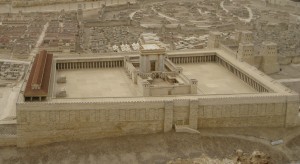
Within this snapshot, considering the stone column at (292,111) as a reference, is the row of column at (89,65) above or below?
above

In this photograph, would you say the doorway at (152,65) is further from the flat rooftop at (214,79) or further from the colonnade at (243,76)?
the colonnade at (243,76)

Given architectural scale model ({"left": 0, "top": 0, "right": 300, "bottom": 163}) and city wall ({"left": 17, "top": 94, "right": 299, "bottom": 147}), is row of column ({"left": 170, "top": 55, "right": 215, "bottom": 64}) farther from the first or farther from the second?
city wall ({"left": 17, "top": 94, "right": 299, "bottom": 147})

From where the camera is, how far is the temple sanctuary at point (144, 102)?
58.0 meters

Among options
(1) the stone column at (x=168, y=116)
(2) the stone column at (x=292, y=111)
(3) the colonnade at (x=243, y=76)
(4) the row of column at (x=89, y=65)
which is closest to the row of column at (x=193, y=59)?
(3) the colonnade at (x=243, y=76)

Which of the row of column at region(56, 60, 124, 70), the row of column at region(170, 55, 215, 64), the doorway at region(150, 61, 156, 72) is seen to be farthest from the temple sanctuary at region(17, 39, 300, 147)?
the row of column at region(170, 55, 215, 64)

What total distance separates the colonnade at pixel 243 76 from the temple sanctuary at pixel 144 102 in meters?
0.14

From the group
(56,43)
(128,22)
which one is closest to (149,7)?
(128,22)

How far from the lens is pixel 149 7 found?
166m

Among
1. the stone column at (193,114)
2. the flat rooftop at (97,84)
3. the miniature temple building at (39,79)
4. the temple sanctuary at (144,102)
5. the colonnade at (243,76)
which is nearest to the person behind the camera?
the miniature temple building at (39,79)

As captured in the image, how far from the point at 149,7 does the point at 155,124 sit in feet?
364

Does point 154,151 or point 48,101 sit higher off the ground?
point 48,101

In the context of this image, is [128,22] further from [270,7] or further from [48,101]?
[48,101]

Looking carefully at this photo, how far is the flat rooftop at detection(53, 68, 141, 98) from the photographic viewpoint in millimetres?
64875

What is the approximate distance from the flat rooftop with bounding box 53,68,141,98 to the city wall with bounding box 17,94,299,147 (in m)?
5.64
